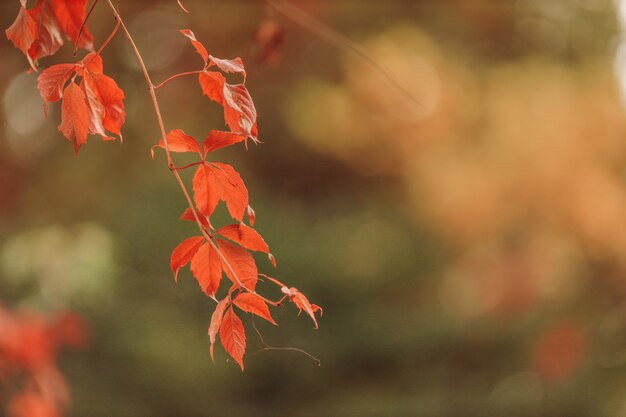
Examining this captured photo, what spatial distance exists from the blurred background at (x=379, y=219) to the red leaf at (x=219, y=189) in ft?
7.80

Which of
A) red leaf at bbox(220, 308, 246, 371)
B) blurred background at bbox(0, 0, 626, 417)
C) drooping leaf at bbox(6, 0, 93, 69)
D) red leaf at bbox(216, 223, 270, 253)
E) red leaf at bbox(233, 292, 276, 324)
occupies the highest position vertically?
drooping leaf at bbox(6, 0, 93, 69)

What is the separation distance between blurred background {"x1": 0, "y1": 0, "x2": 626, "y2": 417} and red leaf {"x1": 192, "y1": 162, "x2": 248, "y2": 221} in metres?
2.38

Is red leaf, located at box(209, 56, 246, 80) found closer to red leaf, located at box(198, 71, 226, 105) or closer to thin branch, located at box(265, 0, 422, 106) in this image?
red leaf, located at box(198, 71, 226, 105)

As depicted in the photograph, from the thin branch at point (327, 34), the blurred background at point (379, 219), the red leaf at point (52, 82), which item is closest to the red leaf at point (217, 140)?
the red leaf at point (52, 82)

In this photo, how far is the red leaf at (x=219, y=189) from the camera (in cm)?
52

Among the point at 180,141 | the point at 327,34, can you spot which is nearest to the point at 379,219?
the point at 327,34

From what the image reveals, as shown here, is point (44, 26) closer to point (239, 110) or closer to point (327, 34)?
point (239, 110)

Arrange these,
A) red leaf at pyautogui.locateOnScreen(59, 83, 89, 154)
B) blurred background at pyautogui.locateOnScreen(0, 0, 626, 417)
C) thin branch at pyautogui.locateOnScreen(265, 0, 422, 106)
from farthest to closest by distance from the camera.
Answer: blurred background at pyautogui.locateOnScreen(0, 0, 626, 417)
thin branch at pyautogui.locateOnScreen(265, 0, 422, 106)
red leaf at pyautogui.locateOnScreen(59, 83, 89, 154)

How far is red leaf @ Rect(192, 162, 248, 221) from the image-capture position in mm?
515

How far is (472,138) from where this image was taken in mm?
3396

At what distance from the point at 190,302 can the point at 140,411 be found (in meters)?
0.50

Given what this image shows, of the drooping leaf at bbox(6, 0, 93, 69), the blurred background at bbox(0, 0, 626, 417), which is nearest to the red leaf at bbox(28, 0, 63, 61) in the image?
the drooping leaf at bbox(6, 0, 93, 69)

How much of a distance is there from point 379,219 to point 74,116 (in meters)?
2.86

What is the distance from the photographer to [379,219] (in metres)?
3.29
